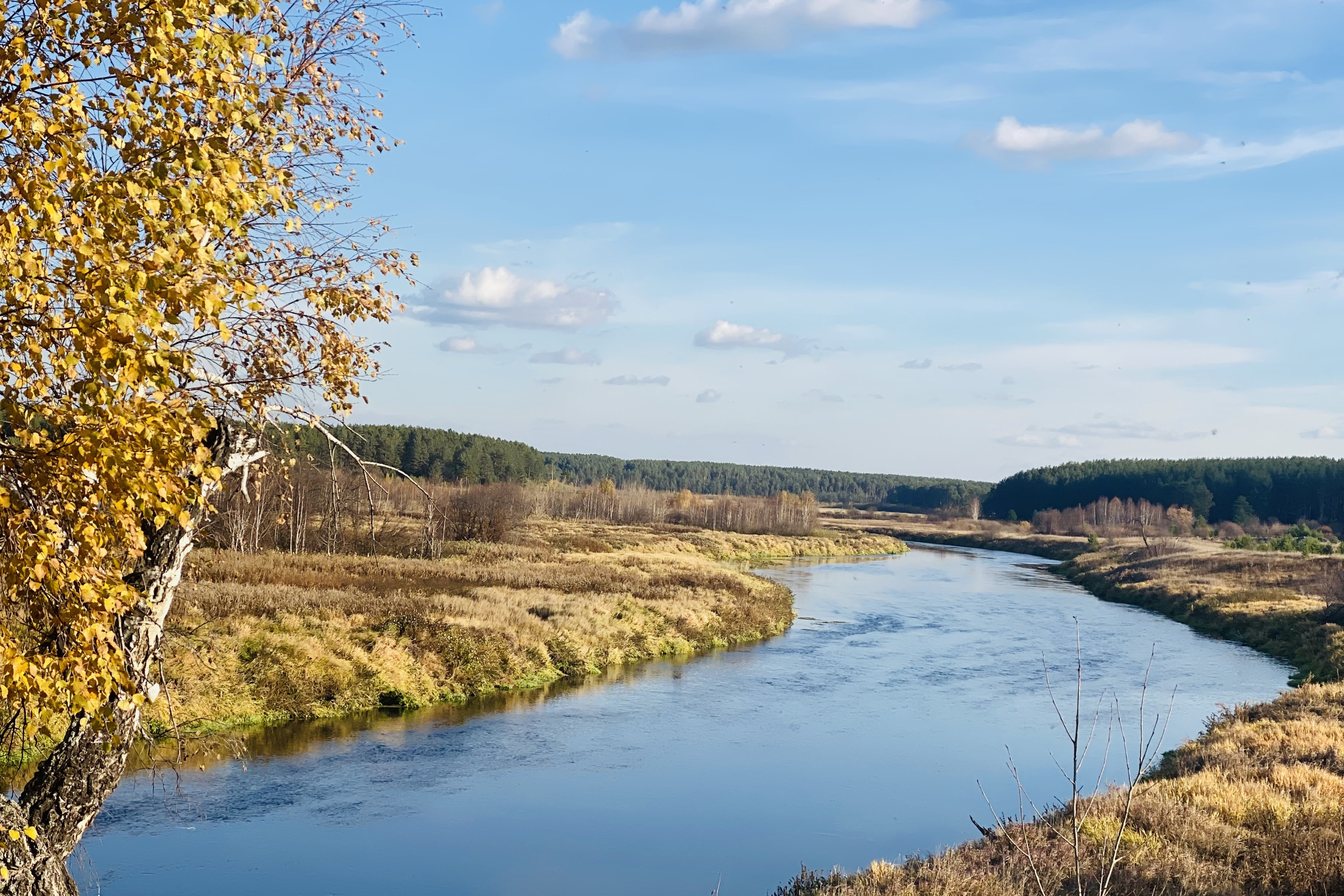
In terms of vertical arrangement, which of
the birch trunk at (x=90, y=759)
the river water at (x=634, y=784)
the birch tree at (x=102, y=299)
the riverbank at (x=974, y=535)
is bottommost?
the river water at (x=634, y=784)

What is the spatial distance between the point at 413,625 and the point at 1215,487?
133 m

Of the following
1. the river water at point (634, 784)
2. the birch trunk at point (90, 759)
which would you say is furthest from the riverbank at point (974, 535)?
the birch trunk at point (90, 759)

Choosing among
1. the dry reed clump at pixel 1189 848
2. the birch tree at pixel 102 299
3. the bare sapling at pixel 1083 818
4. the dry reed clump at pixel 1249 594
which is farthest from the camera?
the dry reed clump at pixel 1249 594

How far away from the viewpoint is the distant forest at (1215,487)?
12219 cm

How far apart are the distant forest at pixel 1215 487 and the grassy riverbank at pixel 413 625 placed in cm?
10143

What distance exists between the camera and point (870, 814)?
17031 millimetres

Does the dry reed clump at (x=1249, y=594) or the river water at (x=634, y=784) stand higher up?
the dry reed clump at (x=1249, y=594)

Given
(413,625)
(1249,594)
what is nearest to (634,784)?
(413,625)

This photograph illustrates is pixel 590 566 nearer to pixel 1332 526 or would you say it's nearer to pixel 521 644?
pixel 521 644

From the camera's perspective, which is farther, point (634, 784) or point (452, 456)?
point (452, 456)

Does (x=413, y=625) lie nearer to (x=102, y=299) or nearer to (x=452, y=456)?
(x=102, y=299)

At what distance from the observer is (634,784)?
18.0 m

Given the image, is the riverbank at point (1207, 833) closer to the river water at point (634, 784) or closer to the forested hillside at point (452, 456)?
the river water at point (634, 784)

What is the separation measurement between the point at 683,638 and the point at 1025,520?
134515 mm
